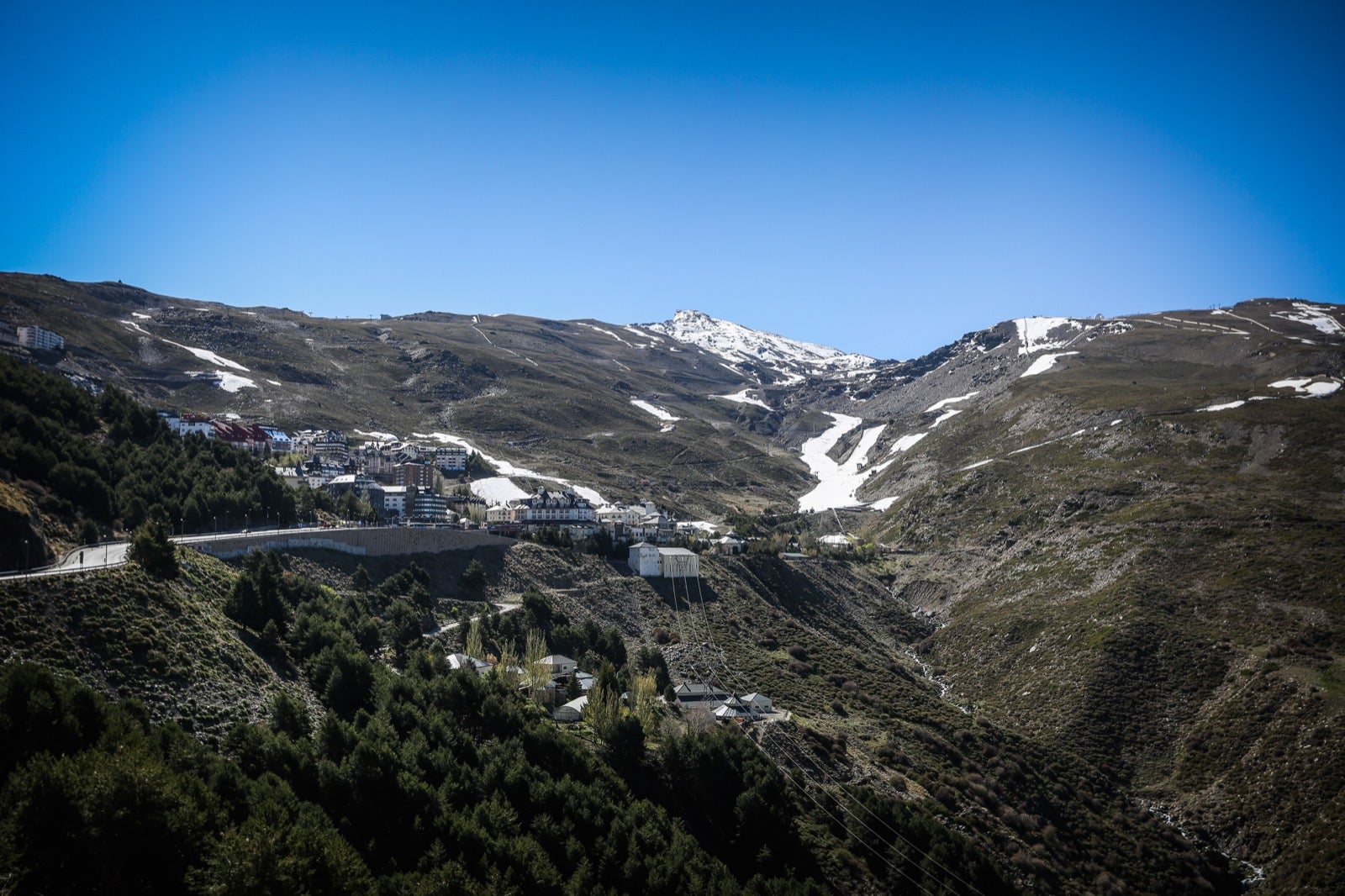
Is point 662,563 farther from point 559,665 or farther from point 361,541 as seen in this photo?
point 361,541

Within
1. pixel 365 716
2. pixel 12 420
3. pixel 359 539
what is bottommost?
pixel 365 716

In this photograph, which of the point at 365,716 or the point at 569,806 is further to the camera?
the point at 365,716

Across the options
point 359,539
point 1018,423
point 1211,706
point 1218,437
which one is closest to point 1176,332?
point 1018,423

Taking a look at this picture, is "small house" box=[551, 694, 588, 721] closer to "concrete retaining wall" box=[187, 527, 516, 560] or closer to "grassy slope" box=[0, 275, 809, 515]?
"concrete retaining wall" box=[187, 527, 516, 560]

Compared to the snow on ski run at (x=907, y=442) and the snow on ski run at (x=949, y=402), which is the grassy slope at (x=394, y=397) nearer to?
the snow on ski run at (x=907, y=442)

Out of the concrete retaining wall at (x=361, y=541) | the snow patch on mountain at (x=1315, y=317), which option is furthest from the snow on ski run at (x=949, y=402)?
the concrete retaining wall at (x=361, y=541)

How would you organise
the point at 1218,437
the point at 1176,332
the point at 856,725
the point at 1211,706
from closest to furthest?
the point at 856,725, the point at 1211,706, the point at 1218,437, the point at 1176,332

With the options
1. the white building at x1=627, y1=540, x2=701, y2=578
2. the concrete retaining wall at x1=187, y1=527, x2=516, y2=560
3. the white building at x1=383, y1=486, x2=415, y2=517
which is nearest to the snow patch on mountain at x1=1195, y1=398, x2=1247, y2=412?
the white building at x1=627, y1=540, x2=701, y2=578

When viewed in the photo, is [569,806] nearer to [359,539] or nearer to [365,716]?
[365,716]
